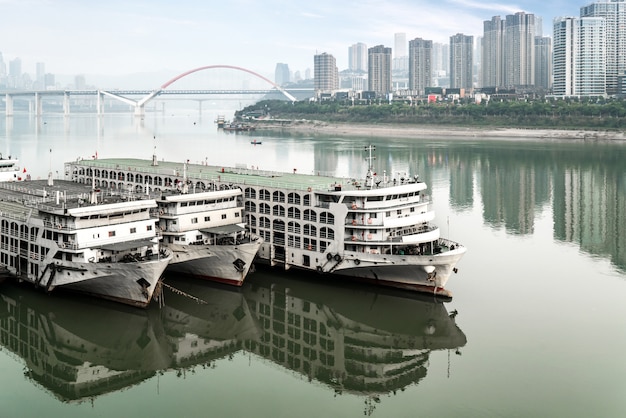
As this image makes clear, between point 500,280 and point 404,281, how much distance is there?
4415mm

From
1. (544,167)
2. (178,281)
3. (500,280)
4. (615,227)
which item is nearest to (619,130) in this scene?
(544,167)

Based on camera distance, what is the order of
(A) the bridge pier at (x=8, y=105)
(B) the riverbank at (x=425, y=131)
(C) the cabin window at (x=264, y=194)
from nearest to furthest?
1. (C) the cabin window at (x=264, y=194)
2. (B) the riverbank at (x=425, y=131)
3. (A) the bridge pier at (x=8, y=105)

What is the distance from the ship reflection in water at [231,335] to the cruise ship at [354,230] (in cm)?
85

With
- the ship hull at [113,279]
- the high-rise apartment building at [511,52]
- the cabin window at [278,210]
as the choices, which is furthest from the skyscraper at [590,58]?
the ship hull at [113,279]

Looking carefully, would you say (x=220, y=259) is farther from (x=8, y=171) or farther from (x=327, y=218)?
(x=8, y=171)

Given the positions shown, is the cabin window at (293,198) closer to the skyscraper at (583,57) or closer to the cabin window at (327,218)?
the cabin window at (327,218)

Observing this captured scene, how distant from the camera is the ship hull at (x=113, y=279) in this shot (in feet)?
72.4

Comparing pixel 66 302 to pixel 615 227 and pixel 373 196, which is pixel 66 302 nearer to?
pixel 373 196

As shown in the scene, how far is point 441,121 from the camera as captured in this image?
11988cm

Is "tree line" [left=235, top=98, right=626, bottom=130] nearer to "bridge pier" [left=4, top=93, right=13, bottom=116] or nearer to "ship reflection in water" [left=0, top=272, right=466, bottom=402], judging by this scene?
"bridge pier" [left=4, top=93, right=13, bottom=116]

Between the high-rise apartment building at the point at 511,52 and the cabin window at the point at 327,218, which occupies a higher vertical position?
the high-rise apartment building at the point at 511,52

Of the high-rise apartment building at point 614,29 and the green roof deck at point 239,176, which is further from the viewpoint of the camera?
the high-rise apartment building at point 614,29

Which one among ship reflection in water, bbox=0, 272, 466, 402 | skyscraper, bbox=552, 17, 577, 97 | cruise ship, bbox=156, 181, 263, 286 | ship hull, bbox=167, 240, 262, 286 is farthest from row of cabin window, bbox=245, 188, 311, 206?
skyscraper, bbox=552, 17, 577, 97

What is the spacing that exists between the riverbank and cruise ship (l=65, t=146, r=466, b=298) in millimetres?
78118
